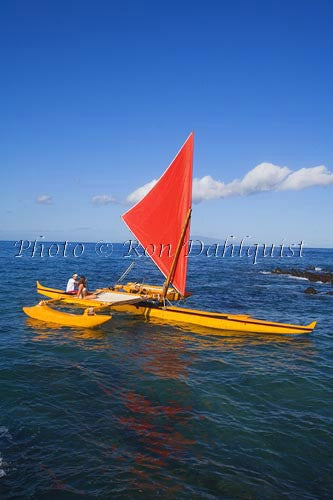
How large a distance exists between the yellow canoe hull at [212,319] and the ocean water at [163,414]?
57 cm

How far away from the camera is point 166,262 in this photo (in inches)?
967

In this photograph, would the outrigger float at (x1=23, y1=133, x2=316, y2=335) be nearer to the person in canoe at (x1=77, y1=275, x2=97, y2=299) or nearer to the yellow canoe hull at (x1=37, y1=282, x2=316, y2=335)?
the yellow canoe hull at (x1=37, y1=282, x2=316, y2=335)

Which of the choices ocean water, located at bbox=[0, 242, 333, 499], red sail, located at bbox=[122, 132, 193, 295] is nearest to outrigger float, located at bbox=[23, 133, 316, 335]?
red sail, located at bbox=[122, 132, 193, 295]

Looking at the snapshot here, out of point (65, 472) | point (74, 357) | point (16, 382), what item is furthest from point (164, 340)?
point (65, 472)

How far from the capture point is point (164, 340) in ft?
65.6

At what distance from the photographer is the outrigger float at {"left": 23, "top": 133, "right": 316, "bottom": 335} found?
21.9 m

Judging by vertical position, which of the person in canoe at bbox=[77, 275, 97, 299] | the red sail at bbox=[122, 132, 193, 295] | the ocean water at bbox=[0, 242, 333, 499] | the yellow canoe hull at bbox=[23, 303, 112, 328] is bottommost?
the ocean water at bbox=[0, 242, 333, 499]

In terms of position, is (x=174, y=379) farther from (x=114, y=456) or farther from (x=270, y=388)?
(x=114, y=456)

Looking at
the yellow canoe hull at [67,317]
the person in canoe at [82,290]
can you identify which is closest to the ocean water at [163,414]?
the yellow canoe hull at [67,317]

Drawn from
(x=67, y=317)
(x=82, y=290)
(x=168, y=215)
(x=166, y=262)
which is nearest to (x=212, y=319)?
(x=166, y=262)

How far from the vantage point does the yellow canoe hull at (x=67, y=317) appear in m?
20.9

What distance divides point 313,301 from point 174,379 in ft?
82.8

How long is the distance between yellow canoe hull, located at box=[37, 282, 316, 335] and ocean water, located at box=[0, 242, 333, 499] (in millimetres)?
572

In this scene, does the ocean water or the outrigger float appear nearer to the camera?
the ocean water
